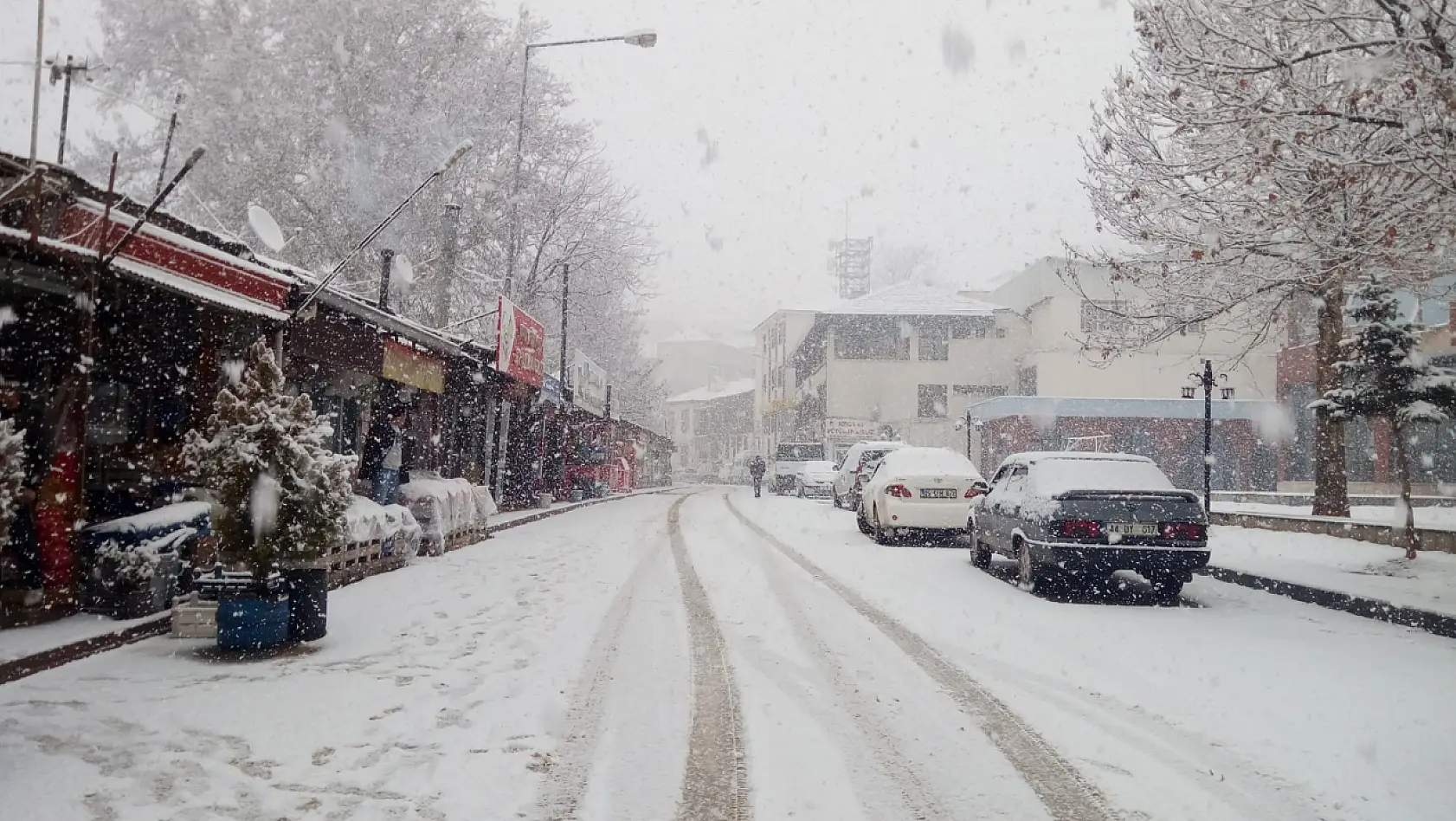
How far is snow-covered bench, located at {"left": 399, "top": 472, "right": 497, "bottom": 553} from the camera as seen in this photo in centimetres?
1290

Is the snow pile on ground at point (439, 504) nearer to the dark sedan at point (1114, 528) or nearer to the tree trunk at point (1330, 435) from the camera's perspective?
the dark sedan at point (1114, 528)

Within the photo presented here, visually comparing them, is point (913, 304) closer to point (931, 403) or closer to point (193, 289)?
point (931, 403)

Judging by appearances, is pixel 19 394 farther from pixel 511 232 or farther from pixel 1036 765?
pixel 511 232

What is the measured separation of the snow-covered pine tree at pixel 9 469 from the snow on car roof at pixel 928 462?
12.7 meters

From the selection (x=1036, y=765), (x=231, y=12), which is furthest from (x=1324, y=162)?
(x=231, y=12)

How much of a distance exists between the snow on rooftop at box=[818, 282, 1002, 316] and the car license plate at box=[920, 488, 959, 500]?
1446 inches

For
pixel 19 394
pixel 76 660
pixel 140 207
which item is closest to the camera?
pixel 76 660

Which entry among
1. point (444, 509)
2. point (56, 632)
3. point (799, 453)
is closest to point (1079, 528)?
point (444, 509)

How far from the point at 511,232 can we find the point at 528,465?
6.95 meters

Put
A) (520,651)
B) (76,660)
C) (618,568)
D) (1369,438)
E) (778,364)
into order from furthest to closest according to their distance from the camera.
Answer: (778,364)
(1369,438)
(618,568)
(520,651)
(76,660)

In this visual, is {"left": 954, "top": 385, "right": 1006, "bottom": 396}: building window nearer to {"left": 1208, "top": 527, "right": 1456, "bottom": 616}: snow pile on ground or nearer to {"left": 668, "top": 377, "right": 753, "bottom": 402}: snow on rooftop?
{"left": 1208, "top": 527, "right": 1456, "bottom": 616}: snow pile on ground

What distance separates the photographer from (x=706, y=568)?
1171 centimetres

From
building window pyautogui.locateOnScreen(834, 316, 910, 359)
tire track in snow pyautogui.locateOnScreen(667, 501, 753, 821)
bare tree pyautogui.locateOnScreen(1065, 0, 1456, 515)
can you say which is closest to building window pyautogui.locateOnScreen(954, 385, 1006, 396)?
building window pyautogui.locateOnScreen(834, 316, 910, 359)

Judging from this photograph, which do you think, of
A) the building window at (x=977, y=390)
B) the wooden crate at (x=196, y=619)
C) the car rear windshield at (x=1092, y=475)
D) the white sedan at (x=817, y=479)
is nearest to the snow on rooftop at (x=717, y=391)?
the building window at (x=977, y=390)
